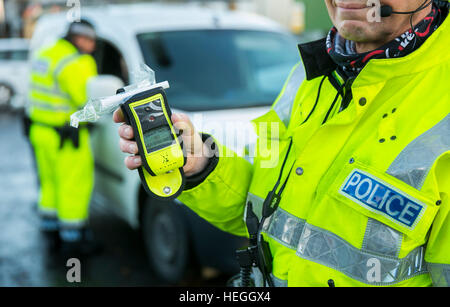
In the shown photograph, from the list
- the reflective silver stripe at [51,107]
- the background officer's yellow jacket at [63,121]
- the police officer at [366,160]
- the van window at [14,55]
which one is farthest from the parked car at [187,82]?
the van window at [14,55]

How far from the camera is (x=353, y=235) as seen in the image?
1267 millimetres

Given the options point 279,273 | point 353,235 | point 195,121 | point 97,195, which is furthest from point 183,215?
point 353,235

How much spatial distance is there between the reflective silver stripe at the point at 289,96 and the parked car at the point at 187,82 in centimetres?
130

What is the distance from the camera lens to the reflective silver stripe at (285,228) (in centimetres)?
140

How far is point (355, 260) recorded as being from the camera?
127 centimetres

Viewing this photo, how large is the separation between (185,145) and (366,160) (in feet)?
1.74

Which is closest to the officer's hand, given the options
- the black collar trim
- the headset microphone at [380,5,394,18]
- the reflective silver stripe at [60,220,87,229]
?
the black collar trim

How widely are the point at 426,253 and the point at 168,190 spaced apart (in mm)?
676

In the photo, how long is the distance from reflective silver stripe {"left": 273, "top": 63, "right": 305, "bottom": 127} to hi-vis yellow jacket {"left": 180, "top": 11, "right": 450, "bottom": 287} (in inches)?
6.8

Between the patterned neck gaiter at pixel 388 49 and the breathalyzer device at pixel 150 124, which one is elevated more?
the patterned neck gaiter at pixel 388 49

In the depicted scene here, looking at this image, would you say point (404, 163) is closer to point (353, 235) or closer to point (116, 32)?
point (353, 235)

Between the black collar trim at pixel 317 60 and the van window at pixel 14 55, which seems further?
the van window at pixel 14 55

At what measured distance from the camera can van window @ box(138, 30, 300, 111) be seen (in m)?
3.75

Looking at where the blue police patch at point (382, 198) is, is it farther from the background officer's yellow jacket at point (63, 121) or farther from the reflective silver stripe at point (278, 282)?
the background officer's yellow jacket at point (63, 121)
